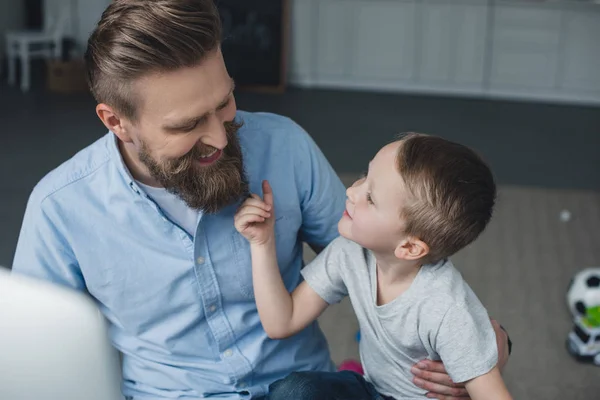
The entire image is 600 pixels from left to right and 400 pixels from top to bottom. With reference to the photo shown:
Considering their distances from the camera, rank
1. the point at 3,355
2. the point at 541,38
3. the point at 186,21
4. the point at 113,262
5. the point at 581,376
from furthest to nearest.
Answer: the point at 541,38, the point at 581,376, the point at 113,262, the point at 186,21, the point at 3,355

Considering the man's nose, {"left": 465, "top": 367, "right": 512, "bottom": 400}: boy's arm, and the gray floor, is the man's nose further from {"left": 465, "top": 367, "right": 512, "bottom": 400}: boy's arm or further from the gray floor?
the gray floor

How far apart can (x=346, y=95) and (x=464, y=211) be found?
494cm

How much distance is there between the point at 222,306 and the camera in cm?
167

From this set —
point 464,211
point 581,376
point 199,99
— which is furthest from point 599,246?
point 199,99

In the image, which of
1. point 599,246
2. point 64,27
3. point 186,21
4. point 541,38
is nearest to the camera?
point 186,21

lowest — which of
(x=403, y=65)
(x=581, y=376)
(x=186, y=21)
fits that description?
(x=581, y=376)

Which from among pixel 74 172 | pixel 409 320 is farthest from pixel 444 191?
pixel 74 172

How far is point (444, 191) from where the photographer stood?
144 cm

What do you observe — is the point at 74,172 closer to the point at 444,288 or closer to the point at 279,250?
the point at 279,250

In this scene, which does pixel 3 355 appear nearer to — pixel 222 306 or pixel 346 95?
pixel 222 306

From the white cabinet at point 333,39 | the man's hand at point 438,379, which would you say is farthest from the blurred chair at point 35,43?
the man's hand at point 438,379

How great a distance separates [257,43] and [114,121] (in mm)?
4917

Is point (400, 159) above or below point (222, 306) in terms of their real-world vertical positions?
above

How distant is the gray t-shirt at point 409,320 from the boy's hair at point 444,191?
0.09 metres
